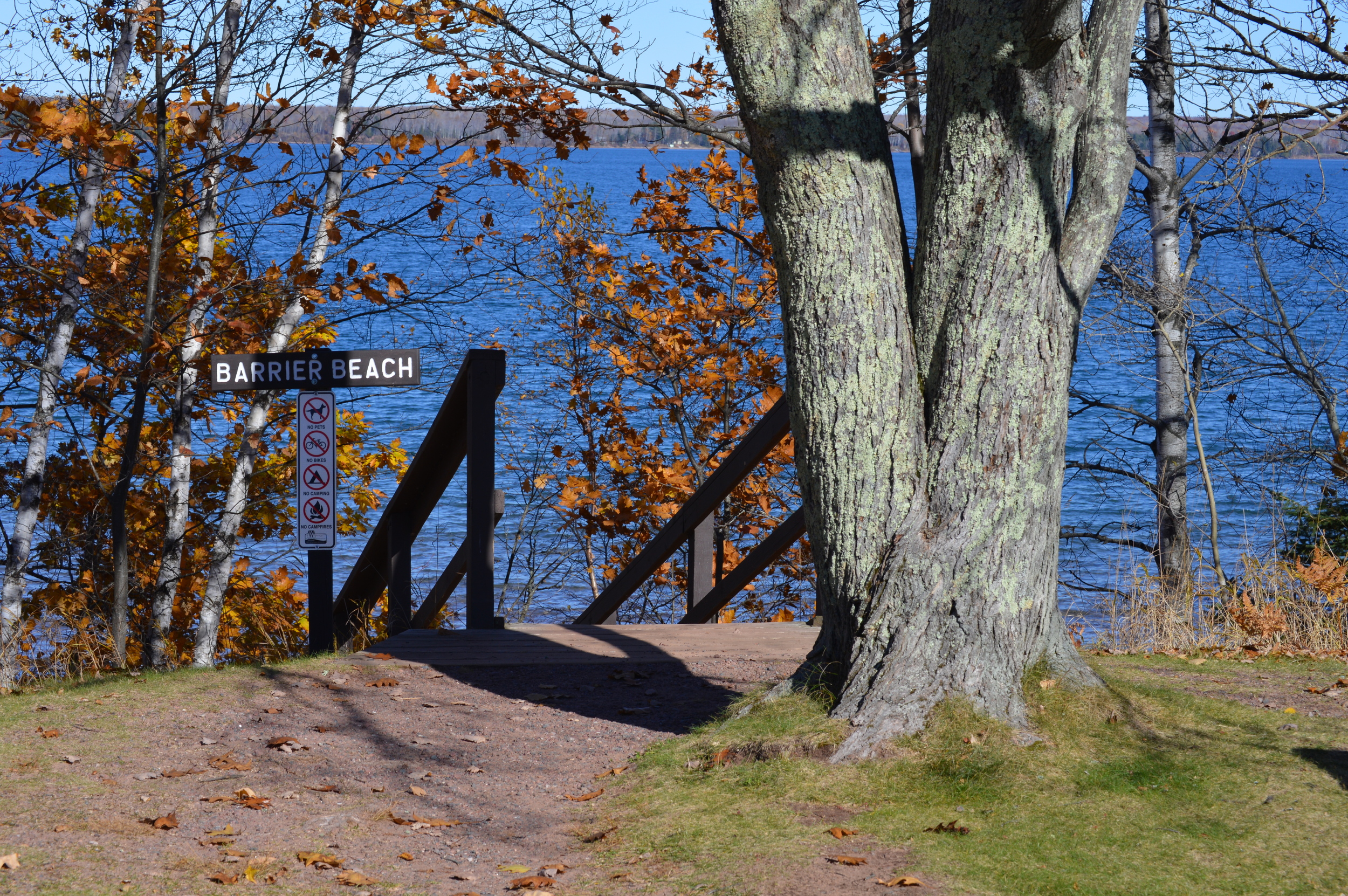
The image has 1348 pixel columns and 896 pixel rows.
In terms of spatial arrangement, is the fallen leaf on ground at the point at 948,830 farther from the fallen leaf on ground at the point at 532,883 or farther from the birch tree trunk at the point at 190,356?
the birch tree trunk at the point at 190,356

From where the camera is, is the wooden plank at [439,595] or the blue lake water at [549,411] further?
the blue lake water at [549,411]

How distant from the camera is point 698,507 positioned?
235 inches

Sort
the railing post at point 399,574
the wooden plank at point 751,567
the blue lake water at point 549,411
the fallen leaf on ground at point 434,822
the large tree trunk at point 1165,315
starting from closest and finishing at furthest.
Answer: the fallen leaf on ground at point 434,822, the wooden plank at point 751,567, the railing post at point 399,574, the large tree trunk at point 1165,315, the blue lake water at point 549,411

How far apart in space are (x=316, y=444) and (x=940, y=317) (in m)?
3.23

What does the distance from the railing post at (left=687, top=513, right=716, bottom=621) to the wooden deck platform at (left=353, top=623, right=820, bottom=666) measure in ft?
1.77

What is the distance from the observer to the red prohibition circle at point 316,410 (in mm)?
5387

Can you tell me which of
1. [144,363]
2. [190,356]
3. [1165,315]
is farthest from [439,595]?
[1165,315]

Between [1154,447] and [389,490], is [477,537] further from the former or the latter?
[389,490]

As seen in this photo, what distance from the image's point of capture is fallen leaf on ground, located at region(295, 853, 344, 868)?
112 inches

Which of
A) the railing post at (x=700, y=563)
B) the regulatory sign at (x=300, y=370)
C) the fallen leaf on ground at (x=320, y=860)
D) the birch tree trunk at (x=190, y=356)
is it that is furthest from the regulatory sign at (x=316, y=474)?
the fallen leaf on ground at (x=320, y=860)

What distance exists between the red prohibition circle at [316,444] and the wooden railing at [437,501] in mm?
592

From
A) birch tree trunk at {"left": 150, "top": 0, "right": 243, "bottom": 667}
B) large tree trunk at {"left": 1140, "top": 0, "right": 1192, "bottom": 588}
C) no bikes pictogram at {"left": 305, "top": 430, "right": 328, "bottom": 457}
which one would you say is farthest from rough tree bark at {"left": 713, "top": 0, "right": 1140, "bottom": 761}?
large tree trunk at {"left": 1140, "top": 0, "right": 1192, "bottom": 588}

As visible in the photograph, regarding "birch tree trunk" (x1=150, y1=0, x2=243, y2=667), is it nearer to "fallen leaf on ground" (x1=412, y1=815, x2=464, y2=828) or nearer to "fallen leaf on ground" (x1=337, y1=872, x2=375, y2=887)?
"fallen leaf on ground" (x1=412, y1=815, x2=464, y2=828)

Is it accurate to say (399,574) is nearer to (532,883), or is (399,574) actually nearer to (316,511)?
(316,511)
